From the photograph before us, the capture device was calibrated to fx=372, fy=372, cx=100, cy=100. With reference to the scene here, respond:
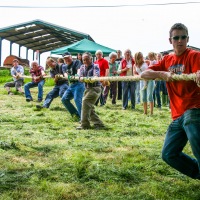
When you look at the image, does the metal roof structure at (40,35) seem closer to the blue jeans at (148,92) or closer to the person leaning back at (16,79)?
the person leaning back at (16,79)

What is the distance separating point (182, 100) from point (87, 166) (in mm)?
1694

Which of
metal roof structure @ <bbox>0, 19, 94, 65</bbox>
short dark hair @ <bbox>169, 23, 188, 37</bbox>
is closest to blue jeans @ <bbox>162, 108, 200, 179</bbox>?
short dark hair @ <bbox>169, 23, 188, 37</bbox>

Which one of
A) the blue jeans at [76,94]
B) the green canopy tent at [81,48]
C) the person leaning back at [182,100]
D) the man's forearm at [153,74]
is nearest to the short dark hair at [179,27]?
the person leaning back at [182,100]

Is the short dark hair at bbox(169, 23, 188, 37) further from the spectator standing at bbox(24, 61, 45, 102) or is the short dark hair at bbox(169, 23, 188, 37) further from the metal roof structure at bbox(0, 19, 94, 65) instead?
the metal roof structure at bbox(0, 19, 94, 65)

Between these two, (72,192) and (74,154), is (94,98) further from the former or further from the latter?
(72,192)

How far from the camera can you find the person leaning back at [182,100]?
3.73 metres

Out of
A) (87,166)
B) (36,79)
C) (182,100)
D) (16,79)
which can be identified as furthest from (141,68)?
(16,79)

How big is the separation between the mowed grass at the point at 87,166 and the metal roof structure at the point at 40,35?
19493 mm

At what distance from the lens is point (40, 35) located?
31734mm

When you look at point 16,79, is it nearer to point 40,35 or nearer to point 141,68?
point 141,68

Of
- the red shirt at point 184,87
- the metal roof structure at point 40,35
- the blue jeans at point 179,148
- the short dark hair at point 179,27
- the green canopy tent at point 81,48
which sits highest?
the metal roof structure at point 40,35

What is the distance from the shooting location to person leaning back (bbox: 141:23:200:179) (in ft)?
12.2

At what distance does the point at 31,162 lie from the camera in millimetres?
5129

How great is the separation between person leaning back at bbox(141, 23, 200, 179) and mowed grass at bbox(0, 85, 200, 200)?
34 centimetres
